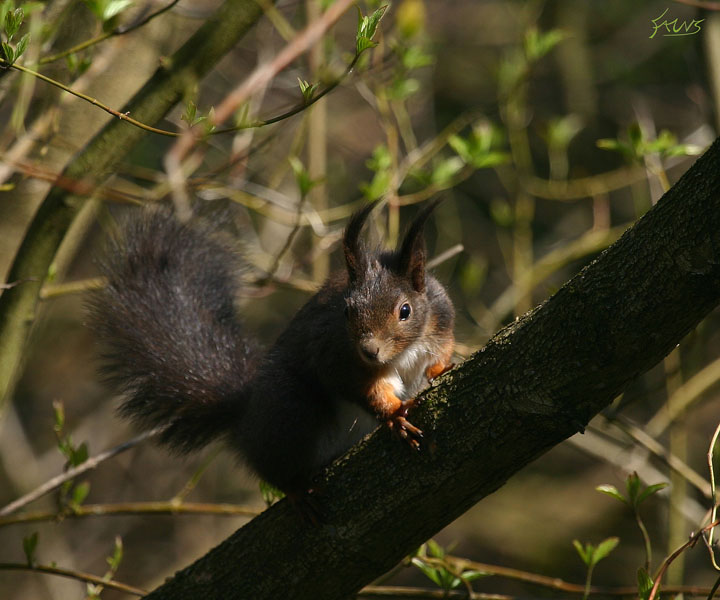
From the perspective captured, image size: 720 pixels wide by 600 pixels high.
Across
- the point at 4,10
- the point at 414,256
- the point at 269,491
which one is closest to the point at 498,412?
the point at 414,256

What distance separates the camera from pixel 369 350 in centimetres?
203

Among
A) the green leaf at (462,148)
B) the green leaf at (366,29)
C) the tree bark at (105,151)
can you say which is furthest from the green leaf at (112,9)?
the green leaf at (462,148)

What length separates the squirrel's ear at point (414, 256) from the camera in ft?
7.22

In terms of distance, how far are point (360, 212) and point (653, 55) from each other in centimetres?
348

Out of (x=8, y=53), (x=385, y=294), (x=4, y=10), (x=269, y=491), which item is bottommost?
(x=269, y=491)

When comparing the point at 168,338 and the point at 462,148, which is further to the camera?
the point at 462,148

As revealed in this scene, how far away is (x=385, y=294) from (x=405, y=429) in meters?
0.50

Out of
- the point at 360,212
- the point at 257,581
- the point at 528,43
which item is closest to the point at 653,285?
the point at 360,212

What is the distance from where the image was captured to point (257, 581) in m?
1.96

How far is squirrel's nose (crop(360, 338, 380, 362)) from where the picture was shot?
2027mm

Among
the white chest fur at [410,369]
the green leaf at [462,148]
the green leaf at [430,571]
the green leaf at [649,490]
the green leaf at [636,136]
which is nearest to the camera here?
the green leaf at [649,490]

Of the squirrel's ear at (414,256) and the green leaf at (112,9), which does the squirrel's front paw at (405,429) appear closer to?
the squirrel's ear at (414,256)

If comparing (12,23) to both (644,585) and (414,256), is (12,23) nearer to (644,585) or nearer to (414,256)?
(414,256)

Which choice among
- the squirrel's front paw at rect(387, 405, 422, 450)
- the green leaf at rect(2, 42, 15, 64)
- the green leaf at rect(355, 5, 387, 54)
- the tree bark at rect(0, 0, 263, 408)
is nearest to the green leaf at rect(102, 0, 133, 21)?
the tree bark at rect(0, 0, 263, 408)
